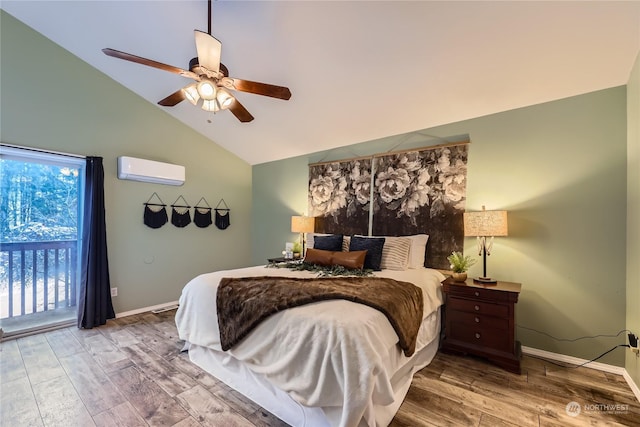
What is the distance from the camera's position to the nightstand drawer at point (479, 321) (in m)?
2.34

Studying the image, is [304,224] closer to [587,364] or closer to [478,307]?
[478,307]

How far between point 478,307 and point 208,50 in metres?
2.96

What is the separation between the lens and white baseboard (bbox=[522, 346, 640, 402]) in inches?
81.8

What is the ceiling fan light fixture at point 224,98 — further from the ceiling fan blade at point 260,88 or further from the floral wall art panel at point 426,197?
the floral wall art panel at point 426,197

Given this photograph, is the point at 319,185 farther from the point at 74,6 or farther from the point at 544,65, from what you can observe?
the point at 74,6

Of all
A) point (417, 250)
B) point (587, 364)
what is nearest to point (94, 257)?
point (417, 250)

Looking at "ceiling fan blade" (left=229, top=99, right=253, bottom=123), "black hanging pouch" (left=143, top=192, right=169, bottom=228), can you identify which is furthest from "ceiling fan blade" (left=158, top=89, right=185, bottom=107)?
"black hanging pouch" (left=143, top=192, right=169, bottom=228)

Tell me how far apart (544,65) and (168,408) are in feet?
12.5

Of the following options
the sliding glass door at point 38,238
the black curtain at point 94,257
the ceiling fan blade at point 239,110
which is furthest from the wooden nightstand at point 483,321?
the sliding glass door at point 38,238

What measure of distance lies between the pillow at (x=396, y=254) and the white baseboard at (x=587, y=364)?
1.38 m

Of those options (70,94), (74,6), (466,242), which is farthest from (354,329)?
(70,94)

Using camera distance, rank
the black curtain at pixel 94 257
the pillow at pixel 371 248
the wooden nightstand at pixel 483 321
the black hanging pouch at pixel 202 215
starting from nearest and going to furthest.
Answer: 1. the wooden nightstand at pixel 483 321
2. the pillow at pixel 371 248
3. the black curtain at pixel 94 257
4. the black hanging pouch at pixel 202 215

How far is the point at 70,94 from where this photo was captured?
3.23 meters

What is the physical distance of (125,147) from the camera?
3.65m
